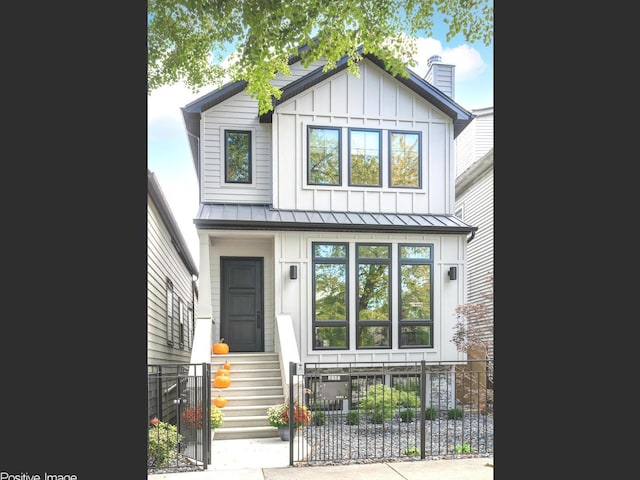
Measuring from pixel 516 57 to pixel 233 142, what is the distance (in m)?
5.74

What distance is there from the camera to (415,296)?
734 cm

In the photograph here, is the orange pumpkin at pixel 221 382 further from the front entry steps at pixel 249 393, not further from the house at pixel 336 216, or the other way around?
the house at pixel 336 216

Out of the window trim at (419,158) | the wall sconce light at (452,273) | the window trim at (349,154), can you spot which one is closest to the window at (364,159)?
the window trim at (349,154)

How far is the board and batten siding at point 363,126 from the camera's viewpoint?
7402 mm

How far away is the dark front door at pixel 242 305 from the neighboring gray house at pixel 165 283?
796mm

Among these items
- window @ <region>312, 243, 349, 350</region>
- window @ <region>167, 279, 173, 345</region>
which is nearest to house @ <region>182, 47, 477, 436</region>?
window @ <region>312, 243, 349, 350</region>

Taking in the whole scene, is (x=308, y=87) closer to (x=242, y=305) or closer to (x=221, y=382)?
(x=242, y=305)

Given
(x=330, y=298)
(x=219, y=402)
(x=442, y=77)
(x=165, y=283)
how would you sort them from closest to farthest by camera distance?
1. (x=219, y=402)
2. (x=330, y=298)
3. (x=165, y=283)
4. (x=442, y=77)

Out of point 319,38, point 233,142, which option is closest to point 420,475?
point 319,38

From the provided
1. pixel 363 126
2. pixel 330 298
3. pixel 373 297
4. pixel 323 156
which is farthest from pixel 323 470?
pixel 363 126

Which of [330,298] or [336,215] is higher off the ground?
[336,215]

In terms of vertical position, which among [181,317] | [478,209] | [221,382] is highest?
[478,209]

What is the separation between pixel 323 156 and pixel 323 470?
425 cm

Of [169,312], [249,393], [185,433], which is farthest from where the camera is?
[169,312]
